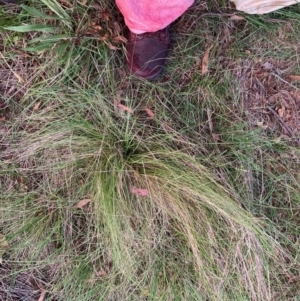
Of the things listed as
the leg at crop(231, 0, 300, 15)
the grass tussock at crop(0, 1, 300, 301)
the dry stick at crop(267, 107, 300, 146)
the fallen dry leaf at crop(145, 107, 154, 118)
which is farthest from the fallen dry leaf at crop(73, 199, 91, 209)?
the leg at crop(231, 0, 300, 15)

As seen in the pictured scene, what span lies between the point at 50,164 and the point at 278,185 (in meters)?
0.92

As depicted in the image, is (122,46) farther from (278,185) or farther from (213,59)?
(278,185)

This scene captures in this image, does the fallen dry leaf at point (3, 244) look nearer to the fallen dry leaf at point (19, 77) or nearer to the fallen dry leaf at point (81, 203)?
the fallen dry leaf at point (81, 203)

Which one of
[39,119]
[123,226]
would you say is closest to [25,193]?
[39,119]

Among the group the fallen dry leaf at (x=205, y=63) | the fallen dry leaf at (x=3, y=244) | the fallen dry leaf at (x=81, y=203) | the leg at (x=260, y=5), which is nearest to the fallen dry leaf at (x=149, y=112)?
the fallen dry leaf at (x=205, y=63)

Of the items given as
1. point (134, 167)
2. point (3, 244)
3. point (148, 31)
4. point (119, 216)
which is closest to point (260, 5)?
point (148, 31)

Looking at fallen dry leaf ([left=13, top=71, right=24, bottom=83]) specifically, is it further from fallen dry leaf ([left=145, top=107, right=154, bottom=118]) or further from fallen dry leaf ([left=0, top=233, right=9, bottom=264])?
fallen dry leaf ([left=0, top=233, right=9, bottom=264])

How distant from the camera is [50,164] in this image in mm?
1468

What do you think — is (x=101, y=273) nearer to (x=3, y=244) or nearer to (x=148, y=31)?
(x=3, y=244)

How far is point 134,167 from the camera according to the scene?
1467 mm

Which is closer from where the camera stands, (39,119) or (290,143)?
(39,119)

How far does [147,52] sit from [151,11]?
0.21 meters

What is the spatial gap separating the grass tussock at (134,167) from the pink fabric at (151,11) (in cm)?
19

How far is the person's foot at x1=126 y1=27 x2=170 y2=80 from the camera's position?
1.41 m
